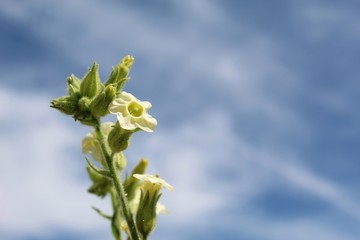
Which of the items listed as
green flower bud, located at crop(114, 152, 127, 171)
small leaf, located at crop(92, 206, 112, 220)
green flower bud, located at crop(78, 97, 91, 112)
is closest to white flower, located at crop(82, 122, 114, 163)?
green flower bud, located at crop(114, 152, 127, 171)

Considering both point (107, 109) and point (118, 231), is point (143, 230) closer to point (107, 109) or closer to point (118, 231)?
point (118, 231)

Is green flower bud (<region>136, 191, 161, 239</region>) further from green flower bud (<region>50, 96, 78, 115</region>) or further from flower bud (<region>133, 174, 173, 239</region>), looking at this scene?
green flower bud (<region>50, 96, 78, 115</region>)

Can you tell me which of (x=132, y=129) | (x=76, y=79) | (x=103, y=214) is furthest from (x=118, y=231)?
(x=76, y=79)

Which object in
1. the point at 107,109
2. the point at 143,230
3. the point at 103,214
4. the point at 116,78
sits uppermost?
the point at 116,78

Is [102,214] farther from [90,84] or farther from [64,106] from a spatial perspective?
[90,84]

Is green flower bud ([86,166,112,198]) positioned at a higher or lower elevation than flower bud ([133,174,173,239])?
higher

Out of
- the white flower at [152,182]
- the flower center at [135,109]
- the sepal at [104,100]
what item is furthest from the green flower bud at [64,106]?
the white flower at [152,182]

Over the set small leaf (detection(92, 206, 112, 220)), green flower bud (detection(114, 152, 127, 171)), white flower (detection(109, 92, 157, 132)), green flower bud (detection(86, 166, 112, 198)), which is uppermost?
green flower bud (detection(86, 166, 112, 198))
